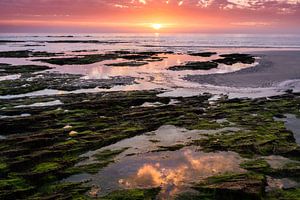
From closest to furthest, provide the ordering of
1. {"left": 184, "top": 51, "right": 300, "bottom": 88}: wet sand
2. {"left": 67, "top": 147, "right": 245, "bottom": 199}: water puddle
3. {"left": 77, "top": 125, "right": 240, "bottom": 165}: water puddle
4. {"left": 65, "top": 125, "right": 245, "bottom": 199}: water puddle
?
{"left": 67, "top": 147, "right": 245, "bottom": 199}: water puddle < {"left": 65, "top": 125, "right": 245, "bottom": 199}: water puddle < {"left": 77, "top": 125, "right": 240, "bottom": 165}: water puddle < {"left": 184, "top": 51, "right": 300, "bottom": 88}: wet sand

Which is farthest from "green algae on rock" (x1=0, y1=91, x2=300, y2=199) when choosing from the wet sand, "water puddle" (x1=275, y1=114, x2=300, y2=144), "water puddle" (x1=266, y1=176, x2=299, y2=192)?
the wet sand

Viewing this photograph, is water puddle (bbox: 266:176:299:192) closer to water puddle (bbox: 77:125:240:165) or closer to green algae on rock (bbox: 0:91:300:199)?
green algae on rock (bbox: 0:91:300:199)

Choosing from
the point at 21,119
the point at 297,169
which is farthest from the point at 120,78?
the point at 297,169

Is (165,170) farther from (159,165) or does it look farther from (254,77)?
(254,77)

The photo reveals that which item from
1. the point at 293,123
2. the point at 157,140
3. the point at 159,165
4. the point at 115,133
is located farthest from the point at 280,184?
the point at 293,123

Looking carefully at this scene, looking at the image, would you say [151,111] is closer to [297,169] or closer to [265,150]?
[265,150]

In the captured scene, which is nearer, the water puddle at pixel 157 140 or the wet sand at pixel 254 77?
the water puddle at pixel 157 140

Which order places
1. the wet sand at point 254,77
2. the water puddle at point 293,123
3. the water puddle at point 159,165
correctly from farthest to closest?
1. the wet sand at point 254,77
2. the water puddle at point 293,123
3. the water puddle at point 159,165

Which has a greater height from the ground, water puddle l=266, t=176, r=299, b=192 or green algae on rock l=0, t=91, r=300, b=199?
green algae on rock l=0, t=91, r=300, b=199

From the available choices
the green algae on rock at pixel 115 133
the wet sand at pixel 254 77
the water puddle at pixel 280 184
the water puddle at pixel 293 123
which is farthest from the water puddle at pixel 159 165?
the wet sand at pixel 254 77

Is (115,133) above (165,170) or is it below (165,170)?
above

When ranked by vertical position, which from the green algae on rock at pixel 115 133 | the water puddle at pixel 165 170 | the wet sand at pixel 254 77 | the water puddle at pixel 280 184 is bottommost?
the water puddle at pixel 165 170

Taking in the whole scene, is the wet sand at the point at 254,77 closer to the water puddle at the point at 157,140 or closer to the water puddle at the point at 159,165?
the water puddle at the point at 157,140

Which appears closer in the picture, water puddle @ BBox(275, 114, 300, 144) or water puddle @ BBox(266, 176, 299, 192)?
water puddle @ BBox(266, 176, 299, 192)
